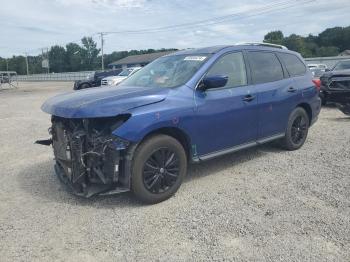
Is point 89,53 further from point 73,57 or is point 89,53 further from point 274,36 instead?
point 274,36

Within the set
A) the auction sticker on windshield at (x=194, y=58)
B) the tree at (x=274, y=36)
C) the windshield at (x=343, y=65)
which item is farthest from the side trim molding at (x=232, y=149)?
the tree at (x=274, y=36)

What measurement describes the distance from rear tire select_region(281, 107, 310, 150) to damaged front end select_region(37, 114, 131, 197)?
3365 mm

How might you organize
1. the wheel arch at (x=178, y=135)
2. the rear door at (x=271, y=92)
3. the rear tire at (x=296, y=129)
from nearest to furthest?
the wheel arch at (x=178, y=135) < the rear door at (x=271, y=92) < the rear tire at (x=296, y=129)

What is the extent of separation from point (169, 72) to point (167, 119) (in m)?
1.11

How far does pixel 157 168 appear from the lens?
4371mm

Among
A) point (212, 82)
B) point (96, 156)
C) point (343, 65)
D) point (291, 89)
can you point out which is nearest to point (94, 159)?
point (96, 156)

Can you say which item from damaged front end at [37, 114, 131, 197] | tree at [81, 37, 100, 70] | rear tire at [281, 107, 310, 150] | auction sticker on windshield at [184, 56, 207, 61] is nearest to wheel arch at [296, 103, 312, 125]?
rear tire at [281, 107, 310, 150]

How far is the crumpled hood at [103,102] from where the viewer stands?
13.1 feet

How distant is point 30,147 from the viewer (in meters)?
7.49

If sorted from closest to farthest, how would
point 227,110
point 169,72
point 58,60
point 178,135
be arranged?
point 178,135, point 227,110, point 169,72, point 58,60

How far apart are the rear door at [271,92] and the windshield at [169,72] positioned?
103cm

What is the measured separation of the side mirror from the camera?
4664 mm

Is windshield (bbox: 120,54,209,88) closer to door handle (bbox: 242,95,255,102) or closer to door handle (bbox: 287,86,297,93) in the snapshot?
door handle (bbox: 242,95,255,102)

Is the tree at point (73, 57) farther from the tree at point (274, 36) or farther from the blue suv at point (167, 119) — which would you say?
the blue suv at point (167, 119)
